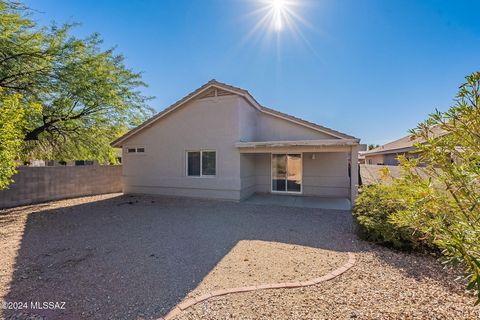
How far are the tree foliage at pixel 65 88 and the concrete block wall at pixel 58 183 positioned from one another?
3.56ft

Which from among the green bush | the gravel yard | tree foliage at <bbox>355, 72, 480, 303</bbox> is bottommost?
the gravel yard

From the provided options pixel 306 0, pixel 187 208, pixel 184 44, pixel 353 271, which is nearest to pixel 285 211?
pixel 187 208

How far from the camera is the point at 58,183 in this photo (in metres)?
12.6

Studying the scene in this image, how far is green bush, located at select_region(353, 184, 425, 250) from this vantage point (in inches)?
204

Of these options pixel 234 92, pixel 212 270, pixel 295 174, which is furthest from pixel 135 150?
pixel 212 270

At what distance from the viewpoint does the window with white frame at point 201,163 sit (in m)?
12.2

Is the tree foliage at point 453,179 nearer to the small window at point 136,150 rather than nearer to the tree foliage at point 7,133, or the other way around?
the tree foliage at point 7,133

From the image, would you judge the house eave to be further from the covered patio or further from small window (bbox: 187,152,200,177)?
small window (bbox: 187,152,200,177)

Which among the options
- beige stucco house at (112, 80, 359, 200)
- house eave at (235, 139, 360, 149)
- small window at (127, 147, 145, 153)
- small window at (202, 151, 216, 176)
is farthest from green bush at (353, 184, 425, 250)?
small window at (127, 147, 145, 153)

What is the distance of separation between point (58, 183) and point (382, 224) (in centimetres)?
1561

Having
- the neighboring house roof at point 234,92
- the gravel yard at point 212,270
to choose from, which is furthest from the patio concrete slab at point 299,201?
the neighboring house roof at point 234,92

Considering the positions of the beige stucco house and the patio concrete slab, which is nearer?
the patio concrete slab

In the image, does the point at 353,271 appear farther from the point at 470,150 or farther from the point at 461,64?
the point at 461,64

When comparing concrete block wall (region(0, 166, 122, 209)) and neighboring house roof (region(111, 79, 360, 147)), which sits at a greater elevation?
neighboring house roof (region(111, 79, 360, 147))
